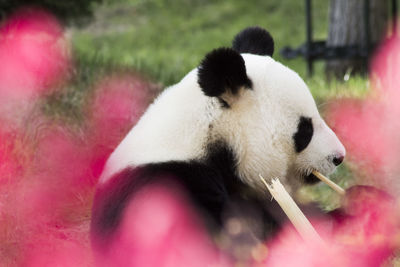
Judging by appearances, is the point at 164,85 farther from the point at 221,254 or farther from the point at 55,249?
the point at 221,254

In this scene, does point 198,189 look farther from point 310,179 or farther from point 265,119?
point 310,179

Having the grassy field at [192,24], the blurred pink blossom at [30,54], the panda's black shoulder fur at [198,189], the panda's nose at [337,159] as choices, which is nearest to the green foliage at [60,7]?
the blurred pink blossom at [30,54]

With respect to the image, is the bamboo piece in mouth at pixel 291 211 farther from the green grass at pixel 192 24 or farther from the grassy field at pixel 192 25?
the green grass at pixel 192 24

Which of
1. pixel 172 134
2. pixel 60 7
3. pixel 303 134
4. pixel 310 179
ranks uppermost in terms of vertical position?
pixel 172 134

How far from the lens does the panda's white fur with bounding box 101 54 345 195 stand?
2.29 metres

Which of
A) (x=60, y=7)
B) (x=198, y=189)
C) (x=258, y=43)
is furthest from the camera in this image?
(x=60, y=7)

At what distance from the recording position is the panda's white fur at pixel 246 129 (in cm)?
229

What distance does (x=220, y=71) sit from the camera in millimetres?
2215

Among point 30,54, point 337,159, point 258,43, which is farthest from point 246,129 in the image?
point 30,54

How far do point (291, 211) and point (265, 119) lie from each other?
345 millimetres

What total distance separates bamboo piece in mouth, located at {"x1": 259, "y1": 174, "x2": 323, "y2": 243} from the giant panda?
0.09 meters

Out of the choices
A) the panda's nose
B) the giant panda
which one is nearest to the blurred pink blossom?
the giant panda

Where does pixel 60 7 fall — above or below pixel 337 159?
below

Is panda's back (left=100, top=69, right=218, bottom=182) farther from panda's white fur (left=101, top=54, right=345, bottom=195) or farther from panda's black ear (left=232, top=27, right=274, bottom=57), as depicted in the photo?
panda's black ear (left=232, top=27, right=274, bottom=57)
